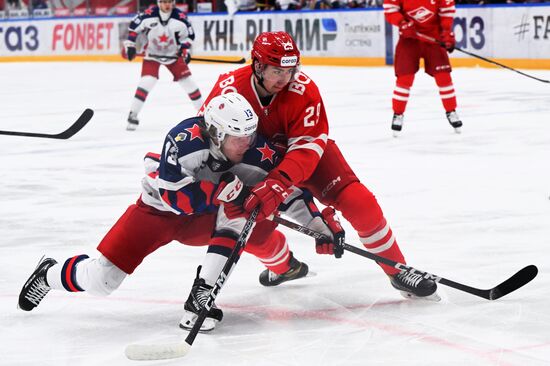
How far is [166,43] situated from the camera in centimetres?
866

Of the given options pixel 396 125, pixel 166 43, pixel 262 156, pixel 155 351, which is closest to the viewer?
pixel 155 351

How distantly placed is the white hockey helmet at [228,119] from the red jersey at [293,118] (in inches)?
7.4

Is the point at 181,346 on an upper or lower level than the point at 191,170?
lower

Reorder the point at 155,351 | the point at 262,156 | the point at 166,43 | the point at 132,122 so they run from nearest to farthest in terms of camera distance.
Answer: the point at 155,351 < the point at 262,156 < the point at 132,122 < the point at 166,43

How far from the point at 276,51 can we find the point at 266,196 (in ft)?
1.68

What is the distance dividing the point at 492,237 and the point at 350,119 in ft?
14.2

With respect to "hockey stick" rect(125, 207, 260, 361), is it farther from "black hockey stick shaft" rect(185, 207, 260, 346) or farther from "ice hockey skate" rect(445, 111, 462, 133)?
"ice hockey skate" rect(445, 111, 462, 133)

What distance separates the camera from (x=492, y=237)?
403 cm

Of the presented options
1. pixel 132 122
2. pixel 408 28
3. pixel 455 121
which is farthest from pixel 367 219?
pixel 132 122

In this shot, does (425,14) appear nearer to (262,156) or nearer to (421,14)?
(421,14)

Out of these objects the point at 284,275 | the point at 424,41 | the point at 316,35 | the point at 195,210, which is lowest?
the point at 316,35

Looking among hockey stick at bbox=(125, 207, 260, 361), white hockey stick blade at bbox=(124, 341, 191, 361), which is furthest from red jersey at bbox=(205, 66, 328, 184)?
white hockey stick blade at bbox=(124, 341, 191, 361)

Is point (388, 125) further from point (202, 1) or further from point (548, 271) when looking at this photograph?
point (202, 1)

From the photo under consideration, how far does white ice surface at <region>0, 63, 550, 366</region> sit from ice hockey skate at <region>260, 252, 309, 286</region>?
3 cm
